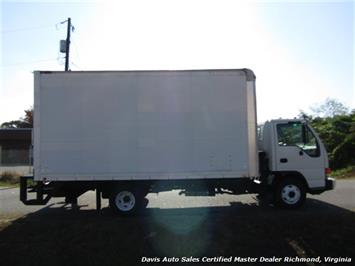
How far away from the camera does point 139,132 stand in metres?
9.57

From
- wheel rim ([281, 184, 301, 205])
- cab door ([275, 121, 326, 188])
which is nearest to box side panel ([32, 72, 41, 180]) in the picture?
cab door ([275, 121, 326, 188])

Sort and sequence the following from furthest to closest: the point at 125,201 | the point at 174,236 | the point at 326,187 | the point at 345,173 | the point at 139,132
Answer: the point at 345,173 < the point at 326,187 < the point at 125,201 < the point at 139,132 < the point at 174,236

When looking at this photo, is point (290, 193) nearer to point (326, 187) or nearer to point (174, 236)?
point (326, 187)

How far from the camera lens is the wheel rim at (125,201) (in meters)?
9.75

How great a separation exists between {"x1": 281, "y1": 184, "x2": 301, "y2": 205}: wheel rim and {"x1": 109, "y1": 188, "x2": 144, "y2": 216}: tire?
12.6ft

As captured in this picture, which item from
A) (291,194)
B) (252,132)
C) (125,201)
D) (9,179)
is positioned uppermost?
(252,132)

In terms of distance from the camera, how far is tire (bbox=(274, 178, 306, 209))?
10.1 metres

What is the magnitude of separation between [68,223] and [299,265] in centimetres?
524

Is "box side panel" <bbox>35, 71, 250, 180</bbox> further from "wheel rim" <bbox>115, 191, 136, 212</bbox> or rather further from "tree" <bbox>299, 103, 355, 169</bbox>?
"tree" <bbox>299, 103, 355, 169</bbox>

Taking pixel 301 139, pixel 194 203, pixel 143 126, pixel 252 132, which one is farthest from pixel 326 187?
pixel 143 126

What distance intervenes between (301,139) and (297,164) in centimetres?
68

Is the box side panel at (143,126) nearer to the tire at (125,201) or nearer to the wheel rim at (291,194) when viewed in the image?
the tire at (125,201)

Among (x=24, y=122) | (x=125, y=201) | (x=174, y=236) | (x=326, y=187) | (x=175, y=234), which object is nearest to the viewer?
(x=174, y=236)

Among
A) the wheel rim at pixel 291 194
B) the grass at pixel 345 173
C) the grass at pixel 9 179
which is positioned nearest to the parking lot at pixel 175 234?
the wheel rim at pixel 291 194
